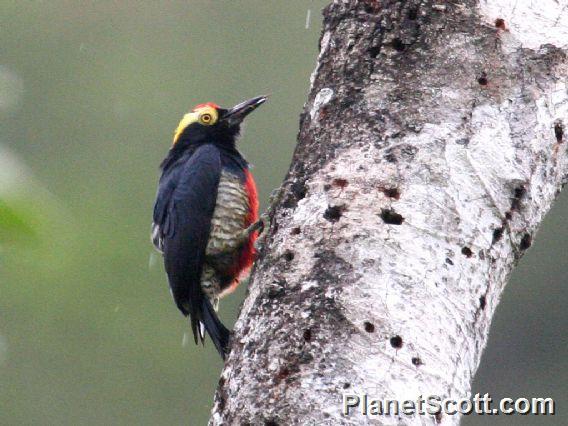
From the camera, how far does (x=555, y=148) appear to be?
3.25 meters

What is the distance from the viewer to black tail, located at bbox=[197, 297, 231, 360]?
4301mm

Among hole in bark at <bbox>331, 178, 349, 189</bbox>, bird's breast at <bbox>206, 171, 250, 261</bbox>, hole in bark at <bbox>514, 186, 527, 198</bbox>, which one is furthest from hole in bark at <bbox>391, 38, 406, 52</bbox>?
bird's breast at <bbox>206, 171, 250, 261</bbox>

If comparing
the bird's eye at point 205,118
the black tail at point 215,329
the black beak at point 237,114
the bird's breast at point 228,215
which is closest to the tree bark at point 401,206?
the black tail at point 215,329

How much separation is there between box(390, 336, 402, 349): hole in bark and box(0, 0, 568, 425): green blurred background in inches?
534

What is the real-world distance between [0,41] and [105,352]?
7.09 m

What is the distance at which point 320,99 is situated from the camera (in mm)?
3395

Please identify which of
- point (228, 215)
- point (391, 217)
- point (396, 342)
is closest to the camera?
point (396, 342)

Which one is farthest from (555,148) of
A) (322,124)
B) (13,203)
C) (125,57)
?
(125,57)

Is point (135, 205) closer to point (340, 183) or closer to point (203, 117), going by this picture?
point (203, 117)

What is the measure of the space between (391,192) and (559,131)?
559mm

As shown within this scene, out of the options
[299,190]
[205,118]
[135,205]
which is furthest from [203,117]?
[135,205]

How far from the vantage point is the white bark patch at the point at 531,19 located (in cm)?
329

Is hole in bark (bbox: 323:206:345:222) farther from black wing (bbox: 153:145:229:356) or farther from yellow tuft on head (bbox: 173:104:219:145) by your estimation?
yellow tuft on head (bbox: 173:104:219:145)

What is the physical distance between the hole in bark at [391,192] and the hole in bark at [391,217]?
2.0 inches
